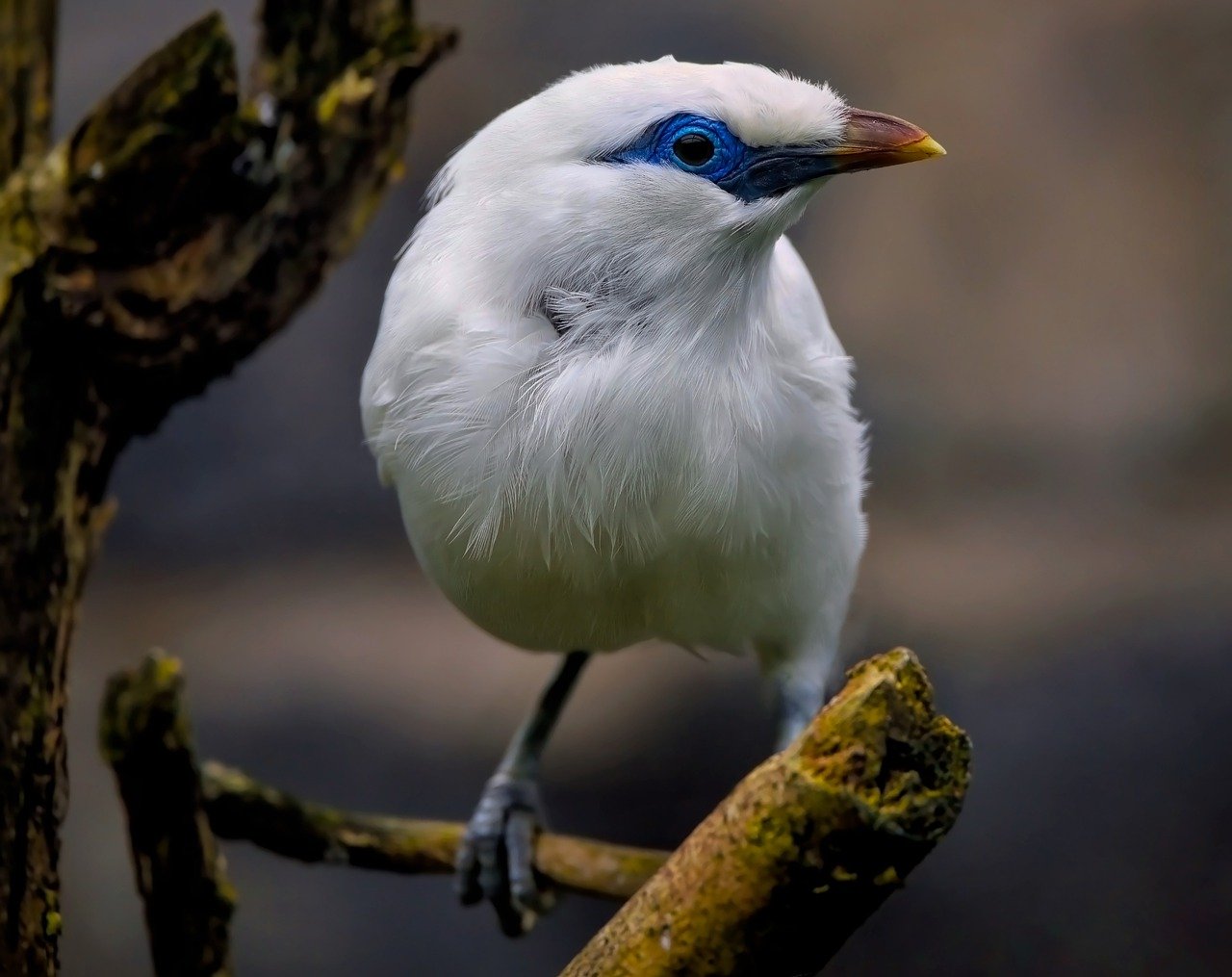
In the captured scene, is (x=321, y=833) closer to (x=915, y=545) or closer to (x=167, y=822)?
(x=167, y=822)

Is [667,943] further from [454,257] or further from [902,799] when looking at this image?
[454,257]

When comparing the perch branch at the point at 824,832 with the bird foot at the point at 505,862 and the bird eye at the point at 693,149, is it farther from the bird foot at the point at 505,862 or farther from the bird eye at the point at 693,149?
the bird foot at the point at 505,862

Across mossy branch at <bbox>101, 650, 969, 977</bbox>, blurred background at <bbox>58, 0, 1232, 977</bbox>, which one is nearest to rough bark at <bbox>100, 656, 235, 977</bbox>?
mossy branch at <bbox>101, 650, 969, 977</bbox>

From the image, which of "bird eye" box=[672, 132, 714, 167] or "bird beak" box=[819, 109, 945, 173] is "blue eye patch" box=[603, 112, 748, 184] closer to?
"bird eye" box=[672, 132, 714, 167]

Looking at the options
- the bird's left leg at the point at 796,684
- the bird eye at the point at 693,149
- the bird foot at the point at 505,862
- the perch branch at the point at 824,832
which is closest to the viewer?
the perch branch at the point at 824,832

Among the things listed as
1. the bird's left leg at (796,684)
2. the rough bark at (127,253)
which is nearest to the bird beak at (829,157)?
the bird's left leg at (796,684)

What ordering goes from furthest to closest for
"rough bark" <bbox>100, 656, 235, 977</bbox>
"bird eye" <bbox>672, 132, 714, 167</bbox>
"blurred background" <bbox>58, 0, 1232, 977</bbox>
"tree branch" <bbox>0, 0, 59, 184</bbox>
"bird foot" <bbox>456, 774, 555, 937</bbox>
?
1. "blurred background" <bbox>58, 0, 1232, 977</bbox>
2. "bird foot" <bbox>456, 774, 555, 937</bbox>
3. "tree branch" <bbox>0, 0, 59, 184</bbox>
4. "rough bark" <bbox>100, 656, 235, 977</bbox>
5. "bird eye" <bbox>672, 132, 714, 167</bbox>
